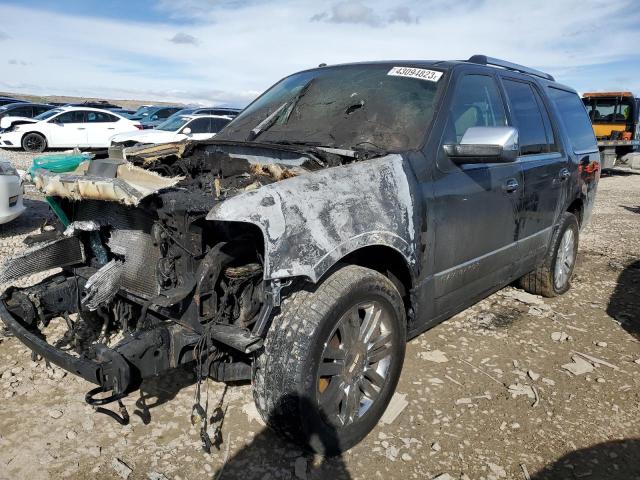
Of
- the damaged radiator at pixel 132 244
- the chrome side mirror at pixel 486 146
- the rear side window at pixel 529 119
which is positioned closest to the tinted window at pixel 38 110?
the damaged radiator at pixel 132 244

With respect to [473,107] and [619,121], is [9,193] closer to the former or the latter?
[473,107]

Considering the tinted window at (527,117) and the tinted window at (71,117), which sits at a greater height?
the tinted window at (527,117)

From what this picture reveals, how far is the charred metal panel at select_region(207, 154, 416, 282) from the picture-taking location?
87.3 inches

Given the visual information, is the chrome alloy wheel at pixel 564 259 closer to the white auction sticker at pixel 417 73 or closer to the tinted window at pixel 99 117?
the white auction sticker at pixel 417 73

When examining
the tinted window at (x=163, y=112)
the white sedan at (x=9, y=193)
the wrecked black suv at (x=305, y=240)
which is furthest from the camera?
the tinted window at (x=163, y=112)

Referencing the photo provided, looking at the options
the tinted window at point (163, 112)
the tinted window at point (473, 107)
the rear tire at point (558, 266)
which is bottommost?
the rear tire at point (558, 266)

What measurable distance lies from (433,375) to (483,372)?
0.38m

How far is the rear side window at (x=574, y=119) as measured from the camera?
479 centimetres

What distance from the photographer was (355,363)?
2732mm

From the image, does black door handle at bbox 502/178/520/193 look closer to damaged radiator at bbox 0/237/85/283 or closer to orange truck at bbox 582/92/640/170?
damaged radiator at bbox 0/237/85/283

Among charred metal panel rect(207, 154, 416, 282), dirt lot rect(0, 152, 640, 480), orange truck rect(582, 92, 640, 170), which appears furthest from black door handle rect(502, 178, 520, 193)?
orange truck rect(582, 92, 640, 170)

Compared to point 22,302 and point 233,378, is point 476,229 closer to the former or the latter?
point 233,378

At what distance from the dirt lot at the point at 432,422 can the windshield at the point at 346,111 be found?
1616 mm

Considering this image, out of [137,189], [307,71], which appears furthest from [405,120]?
[137,189]
